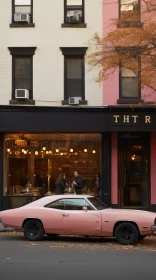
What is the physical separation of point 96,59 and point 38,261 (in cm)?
911

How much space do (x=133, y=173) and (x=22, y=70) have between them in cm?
638

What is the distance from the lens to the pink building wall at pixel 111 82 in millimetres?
21219

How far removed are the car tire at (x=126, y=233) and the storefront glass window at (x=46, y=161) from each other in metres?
7.70

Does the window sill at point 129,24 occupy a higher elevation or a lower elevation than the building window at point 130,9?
lower

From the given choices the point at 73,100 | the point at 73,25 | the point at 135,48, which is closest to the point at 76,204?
the point at 135,48

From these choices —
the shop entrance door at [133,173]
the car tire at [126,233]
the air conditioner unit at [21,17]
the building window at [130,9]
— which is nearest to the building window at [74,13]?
the air conditioner unit at [21,17]

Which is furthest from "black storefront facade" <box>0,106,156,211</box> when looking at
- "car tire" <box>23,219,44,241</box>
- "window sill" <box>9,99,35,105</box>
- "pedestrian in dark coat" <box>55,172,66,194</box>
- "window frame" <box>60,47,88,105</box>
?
"car tire" <box>23,219,44,241</box>

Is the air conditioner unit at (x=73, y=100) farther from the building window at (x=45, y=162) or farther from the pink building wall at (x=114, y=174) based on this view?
the pink building wall at (x=114, y=174)

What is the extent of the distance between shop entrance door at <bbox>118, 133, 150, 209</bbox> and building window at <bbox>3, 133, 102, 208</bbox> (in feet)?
3.20

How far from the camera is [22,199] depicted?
71.7 ft

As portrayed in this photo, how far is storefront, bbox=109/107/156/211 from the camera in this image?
2159 cm

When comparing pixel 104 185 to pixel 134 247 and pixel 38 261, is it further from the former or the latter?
pixel 38 261

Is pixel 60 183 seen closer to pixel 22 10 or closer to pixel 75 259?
pixel 22 10

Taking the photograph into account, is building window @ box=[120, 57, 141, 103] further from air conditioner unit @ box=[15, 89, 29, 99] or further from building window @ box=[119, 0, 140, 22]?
air conditioner unit @ box=[15, 89, 29, 99]
